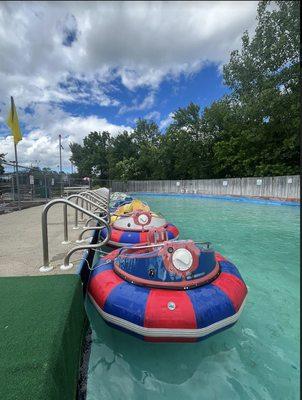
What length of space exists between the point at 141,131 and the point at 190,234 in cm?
3459

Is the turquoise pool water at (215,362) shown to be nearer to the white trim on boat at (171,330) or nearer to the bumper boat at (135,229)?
the white trim on boat at (171,330)

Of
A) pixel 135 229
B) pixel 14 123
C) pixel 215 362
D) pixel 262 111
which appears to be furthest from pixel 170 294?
pixel 262 111

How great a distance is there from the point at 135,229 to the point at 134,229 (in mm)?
22

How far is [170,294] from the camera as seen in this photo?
2480mm

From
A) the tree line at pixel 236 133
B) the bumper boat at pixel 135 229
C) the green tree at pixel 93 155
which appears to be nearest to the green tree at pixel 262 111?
the tree line at pixel 236 133

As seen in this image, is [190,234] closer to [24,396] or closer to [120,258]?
[120,258]

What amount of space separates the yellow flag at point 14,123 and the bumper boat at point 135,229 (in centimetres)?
482

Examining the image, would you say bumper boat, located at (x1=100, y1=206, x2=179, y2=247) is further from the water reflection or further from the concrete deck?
the water reflection

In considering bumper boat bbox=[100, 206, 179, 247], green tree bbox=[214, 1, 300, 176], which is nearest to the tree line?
green tree bbox=[214, 1, 300, 176]

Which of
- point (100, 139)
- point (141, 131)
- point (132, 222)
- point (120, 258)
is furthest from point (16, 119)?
point (100, 139)

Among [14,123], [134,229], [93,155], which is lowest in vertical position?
[134,229]

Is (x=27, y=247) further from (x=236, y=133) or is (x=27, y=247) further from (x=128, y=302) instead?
(x=236, y=133)

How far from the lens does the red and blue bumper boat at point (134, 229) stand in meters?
5.06

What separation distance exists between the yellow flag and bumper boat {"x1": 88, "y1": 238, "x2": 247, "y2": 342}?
22.5 feet
